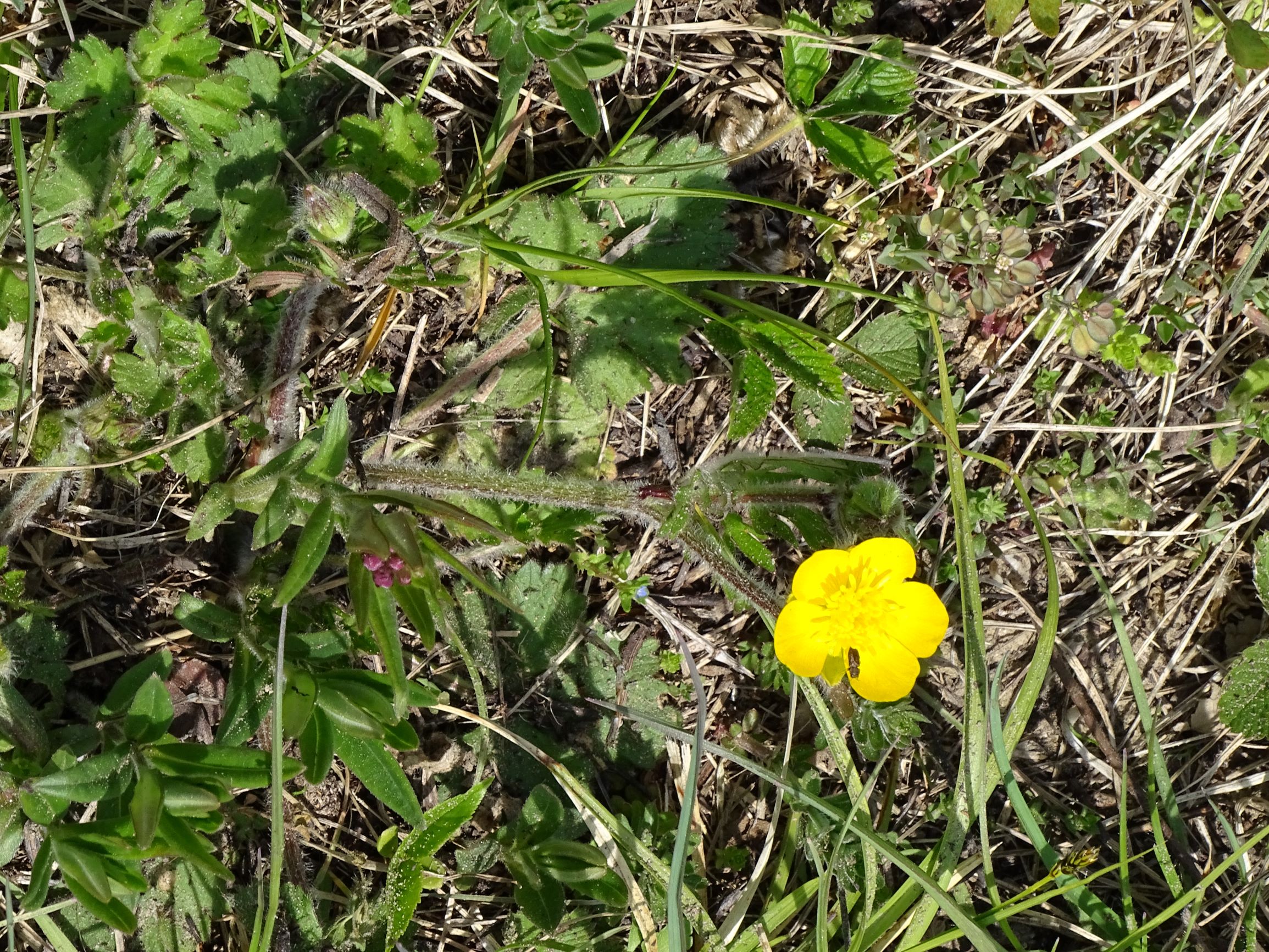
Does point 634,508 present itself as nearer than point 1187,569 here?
Yes

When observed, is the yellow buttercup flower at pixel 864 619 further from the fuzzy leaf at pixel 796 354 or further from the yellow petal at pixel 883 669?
the fuzzy leaf at pixel 796 354

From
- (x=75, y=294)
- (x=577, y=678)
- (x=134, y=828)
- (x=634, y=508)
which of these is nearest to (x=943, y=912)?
(x=577, y=678)

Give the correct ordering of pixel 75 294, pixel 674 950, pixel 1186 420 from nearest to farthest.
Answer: pixel 674 950
pixel 75 294
pixel 1186 420

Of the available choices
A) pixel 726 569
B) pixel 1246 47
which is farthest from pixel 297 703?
pixel 1246 47

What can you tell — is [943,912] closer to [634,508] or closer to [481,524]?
[634,508]

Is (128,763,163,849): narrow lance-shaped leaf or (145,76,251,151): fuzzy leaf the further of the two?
(145,76,251,151): fuzzy leaf

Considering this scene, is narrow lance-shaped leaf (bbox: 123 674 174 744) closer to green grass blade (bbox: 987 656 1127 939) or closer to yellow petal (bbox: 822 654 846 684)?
yellow petal (bbox: 822 654 846 684)

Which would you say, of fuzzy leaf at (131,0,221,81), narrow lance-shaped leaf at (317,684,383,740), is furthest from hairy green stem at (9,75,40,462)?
narrow lance-shaped leaf at (317,684,383,740)
